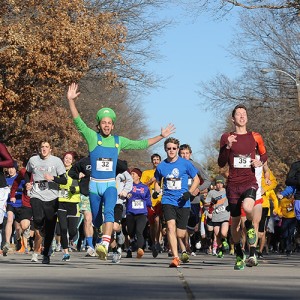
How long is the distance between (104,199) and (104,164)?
45 cm

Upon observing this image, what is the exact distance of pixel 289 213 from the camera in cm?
2848

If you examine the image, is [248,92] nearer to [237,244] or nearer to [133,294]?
[237,244]

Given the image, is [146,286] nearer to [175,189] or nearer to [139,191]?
[175,189]

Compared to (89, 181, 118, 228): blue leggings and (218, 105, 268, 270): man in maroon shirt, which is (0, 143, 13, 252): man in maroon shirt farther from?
(218, 105, 268, 270): man in maroon shirt

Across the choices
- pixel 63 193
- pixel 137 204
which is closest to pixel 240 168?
pixel 137 204

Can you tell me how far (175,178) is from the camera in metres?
16.5

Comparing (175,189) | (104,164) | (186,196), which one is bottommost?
(186,196)

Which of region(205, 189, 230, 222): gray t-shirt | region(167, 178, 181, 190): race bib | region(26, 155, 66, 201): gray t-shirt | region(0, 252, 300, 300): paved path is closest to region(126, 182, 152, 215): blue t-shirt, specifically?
region(205, 189, 230, 222): gray t-shirt

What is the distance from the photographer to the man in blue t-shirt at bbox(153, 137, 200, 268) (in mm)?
16125

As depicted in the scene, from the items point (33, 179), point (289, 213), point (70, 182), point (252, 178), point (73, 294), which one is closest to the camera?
point (73, 294)

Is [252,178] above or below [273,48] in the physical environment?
below

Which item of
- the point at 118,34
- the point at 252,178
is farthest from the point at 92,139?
the point at 118,34

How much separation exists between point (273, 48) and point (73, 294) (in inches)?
1935

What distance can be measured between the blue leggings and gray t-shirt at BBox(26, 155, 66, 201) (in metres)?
2.10
